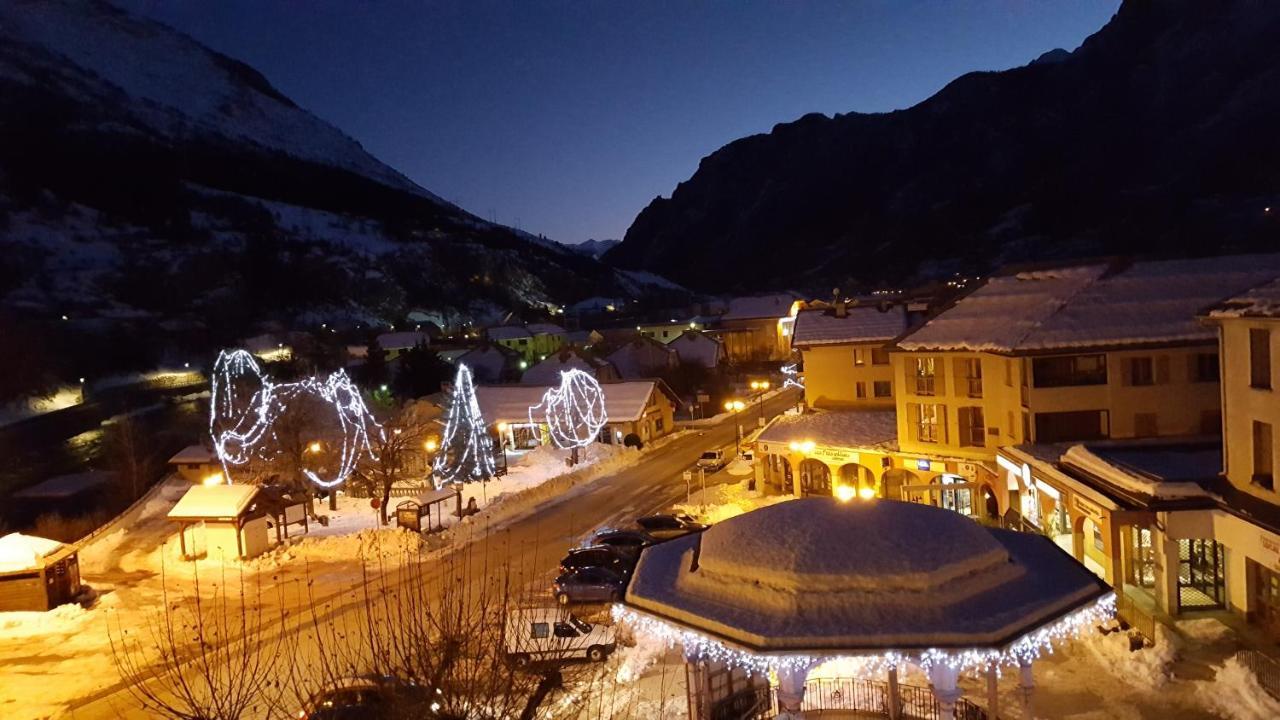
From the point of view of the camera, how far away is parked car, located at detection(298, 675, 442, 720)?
27.8 ft

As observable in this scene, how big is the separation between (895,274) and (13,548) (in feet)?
510

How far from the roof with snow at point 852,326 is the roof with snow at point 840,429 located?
347cm

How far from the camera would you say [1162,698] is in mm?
14031

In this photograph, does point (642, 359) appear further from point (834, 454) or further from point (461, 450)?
point (834, 454)

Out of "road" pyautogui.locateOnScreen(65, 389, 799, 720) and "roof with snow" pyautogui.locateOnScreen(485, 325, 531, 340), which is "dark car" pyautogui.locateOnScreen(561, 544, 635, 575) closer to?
"road" pyautogui.locateOnScreen(65, 389, 799, 720)

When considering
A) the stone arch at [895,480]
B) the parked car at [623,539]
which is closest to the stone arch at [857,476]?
the stone arch at [895,480]

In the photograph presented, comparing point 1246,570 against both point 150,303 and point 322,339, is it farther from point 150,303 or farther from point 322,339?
point 150,303

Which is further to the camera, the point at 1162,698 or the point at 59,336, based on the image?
the point at 59,336

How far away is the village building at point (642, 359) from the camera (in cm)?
7025

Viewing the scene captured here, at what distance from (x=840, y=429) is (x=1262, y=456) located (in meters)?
17.2

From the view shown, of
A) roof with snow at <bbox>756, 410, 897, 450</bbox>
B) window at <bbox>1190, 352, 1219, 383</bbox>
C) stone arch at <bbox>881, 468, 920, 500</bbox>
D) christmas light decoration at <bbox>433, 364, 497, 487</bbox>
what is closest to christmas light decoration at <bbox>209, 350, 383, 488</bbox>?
christmas light decoration at <bbox>433, 364, 497, 487</bbox>

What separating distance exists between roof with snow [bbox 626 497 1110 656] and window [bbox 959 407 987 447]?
54.3 feet

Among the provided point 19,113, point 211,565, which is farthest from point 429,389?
point 19,113

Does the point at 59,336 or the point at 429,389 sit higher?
the point at 59,336
